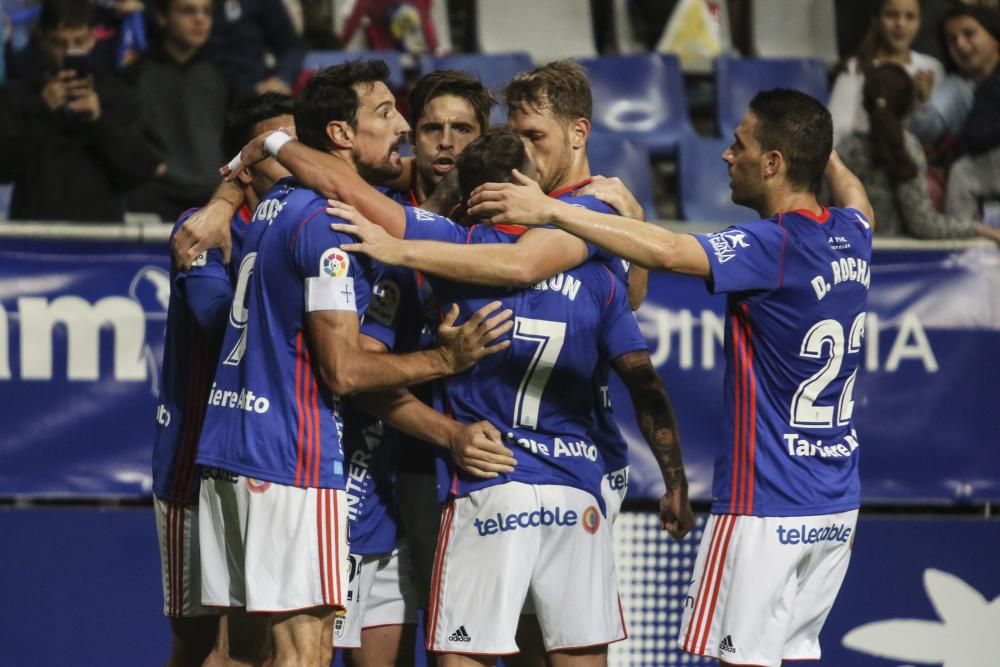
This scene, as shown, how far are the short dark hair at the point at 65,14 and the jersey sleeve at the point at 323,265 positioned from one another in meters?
3.98

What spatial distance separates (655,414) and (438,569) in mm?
1049

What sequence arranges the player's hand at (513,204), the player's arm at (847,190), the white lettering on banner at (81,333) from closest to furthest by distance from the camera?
1. the player's hand at (513,204)
2. the player's arm at (847,190)
3. the white lettering on banner at (81,333)

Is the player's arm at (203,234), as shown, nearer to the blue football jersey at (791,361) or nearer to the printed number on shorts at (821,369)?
the blue football jersey at (791,361)

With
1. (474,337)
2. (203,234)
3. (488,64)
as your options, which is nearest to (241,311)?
(203,234)

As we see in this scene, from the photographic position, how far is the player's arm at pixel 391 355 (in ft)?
14.7

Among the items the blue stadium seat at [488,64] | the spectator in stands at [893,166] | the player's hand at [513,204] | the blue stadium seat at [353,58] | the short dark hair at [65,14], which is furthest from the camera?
the blue stadium seat at [488,64]

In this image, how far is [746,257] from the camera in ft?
15.4

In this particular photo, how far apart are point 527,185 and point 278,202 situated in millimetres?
781

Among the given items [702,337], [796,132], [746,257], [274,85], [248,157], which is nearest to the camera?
[746,257]

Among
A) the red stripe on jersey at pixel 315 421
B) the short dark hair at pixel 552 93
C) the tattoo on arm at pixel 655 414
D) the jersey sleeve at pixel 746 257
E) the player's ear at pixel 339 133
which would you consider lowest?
the tattoo on arm at pixel 655 414

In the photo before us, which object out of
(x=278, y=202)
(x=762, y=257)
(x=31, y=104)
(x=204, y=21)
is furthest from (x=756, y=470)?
(x=204, y=21)

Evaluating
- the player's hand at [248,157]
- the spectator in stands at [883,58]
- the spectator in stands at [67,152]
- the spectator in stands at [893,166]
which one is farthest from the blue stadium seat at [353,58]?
the player's hand at [248,157]

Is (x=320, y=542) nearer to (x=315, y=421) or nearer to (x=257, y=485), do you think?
(x=257, y=485)

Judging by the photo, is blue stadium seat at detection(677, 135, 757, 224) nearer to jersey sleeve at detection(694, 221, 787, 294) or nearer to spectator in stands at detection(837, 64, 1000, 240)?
spectator in stands at detection(837, 64, 1000, 240)
